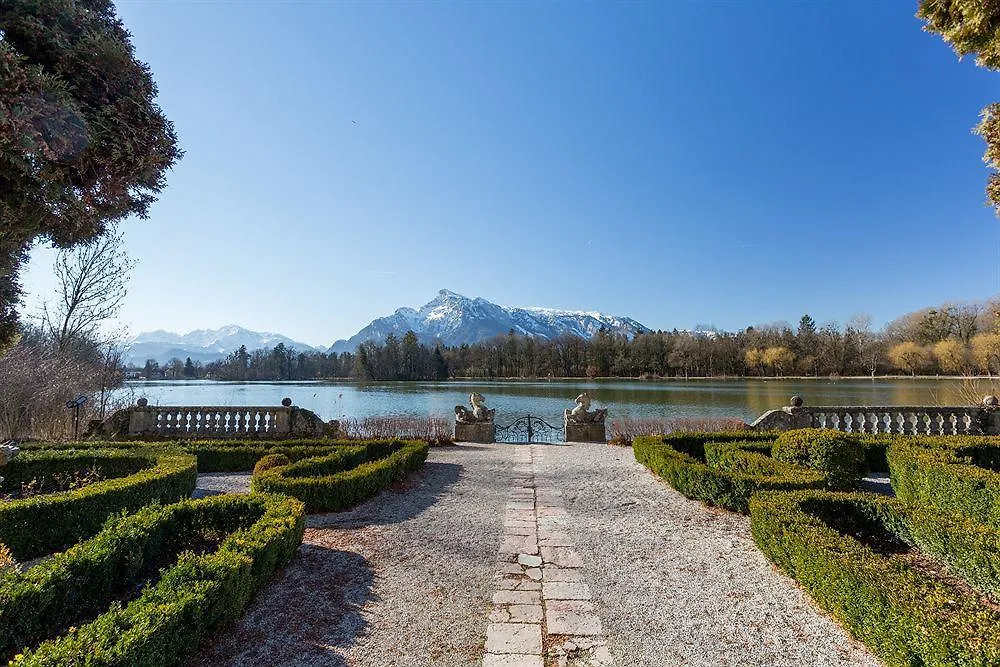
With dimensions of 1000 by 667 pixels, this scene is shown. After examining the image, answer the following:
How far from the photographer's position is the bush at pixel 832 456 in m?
6.79

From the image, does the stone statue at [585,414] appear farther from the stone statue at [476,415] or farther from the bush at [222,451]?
the bush at [222,451]

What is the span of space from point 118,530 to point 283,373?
9936 cm

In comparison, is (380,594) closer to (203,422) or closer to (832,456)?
(832,456)

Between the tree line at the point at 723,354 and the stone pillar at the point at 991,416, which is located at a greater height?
the tree line at the point at 723,354

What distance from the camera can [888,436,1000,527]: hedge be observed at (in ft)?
19.1

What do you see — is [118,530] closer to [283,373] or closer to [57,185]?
[57,185]

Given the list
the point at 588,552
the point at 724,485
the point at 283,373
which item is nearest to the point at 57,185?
the point at 588,552

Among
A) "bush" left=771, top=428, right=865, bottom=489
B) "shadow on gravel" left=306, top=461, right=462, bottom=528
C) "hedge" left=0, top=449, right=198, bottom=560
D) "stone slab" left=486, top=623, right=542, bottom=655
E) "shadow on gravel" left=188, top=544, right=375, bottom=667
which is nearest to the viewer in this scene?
"shadow on gravel" left=188, top=544, right=375, bottom=667

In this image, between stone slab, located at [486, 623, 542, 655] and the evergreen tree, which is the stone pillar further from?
the evergreen tree

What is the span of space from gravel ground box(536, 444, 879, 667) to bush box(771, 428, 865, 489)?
72.6 inches

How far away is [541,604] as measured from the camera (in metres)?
3.78

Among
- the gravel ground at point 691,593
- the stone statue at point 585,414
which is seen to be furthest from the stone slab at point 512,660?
the stone statue at point 585,414

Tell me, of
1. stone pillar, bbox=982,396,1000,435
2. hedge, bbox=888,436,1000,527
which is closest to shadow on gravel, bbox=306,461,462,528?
hedge, bbox=888,436,1000,527

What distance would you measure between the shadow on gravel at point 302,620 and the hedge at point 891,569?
345cm
